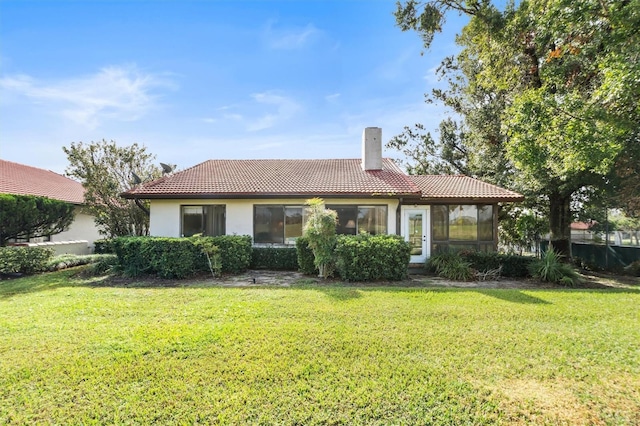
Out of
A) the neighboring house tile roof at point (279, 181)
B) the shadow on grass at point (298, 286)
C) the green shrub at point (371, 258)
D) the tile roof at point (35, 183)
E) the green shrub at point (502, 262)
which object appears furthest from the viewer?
the tile roof at point (35, 183)

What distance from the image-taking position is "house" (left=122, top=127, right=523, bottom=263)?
12188 millimetres

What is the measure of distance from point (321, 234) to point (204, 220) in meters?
6.00

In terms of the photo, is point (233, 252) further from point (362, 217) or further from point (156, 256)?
point (362, 217)

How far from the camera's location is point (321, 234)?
9.23m

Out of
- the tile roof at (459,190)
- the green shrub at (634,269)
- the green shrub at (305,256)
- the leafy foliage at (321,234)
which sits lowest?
the green shrub at (634,269)

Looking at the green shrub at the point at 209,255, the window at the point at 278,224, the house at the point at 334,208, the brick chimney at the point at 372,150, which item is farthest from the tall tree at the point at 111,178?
the brick chimney at the point at 372,150

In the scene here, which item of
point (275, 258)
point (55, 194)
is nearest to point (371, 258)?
point (275, 258)

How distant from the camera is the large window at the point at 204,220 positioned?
12.7m

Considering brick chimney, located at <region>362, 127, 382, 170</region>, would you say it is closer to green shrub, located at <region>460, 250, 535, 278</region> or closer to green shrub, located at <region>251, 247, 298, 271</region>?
green shrub, located at <region>460, 250, 535, 278</region>

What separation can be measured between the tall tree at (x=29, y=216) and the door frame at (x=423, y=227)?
44.8ft

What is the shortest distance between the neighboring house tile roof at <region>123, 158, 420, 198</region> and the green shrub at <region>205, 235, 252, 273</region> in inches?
92.8

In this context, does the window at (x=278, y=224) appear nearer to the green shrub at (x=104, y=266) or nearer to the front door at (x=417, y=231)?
the front door at (x=417, y=231)

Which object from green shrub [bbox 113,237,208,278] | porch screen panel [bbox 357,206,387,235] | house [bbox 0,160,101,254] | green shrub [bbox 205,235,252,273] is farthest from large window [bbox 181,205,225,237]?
house [bbox 0,160,101,254]

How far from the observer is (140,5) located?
8.37 metres
